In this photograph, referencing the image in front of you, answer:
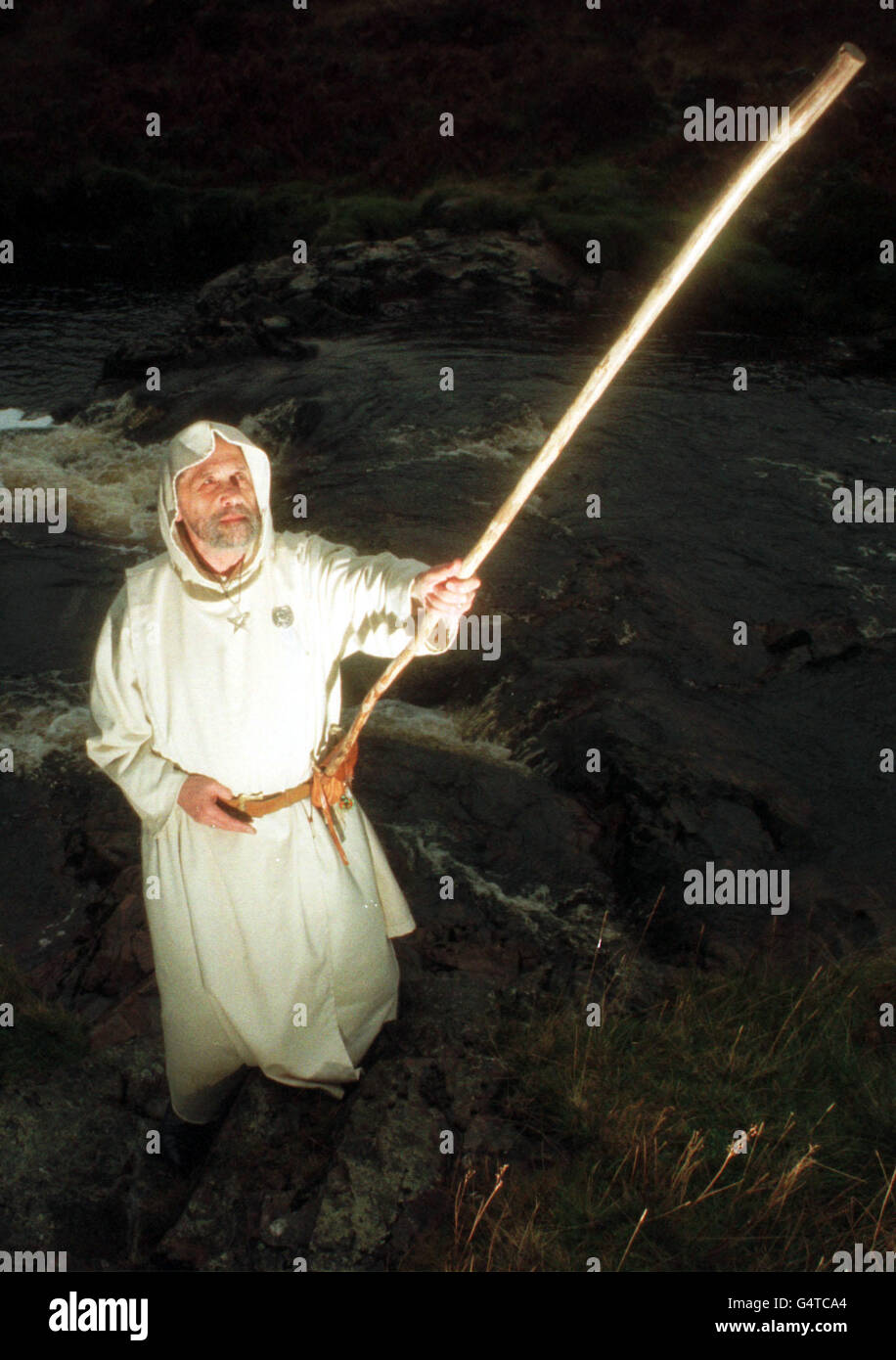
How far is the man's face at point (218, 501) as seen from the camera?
3043 millimetres

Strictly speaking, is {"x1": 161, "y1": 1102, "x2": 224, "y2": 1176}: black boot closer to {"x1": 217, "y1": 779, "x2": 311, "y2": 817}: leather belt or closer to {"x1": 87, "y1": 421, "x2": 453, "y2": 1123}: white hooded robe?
{"x1": 87, "y1": 421, "x2": 453, "y2": 1123}: white hooded robe

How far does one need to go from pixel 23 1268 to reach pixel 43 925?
2.22 metres

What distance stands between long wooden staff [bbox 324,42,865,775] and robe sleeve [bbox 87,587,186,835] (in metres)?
0.84

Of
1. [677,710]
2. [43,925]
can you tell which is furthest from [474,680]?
[43,925]

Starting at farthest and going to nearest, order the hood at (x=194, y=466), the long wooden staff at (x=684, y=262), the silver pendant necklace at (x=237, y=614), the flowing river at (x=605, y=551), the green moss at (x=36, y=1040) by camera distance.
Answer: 1. the flowing river at (x=605, y=551)
2. the green moss at (x=36, y=1040)
3. the silver pendant necklace at (x=237, y=614)
4. the hood at (x=194, y=466)
5. the long wooden staff at (x=684, y=262)

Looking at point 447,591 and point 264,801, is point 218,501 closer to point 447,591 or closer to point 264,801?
point 447,591

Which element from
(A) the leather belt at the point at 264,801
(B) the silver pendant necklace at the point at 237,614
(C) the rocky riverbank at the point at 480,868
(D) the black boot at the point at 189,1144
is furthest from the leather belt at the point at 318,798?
(D) the black boot at the point at 189,1144

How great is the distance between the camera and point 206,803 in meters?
3.09

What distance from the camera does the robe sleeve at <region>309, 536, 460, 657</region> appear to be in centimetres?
304

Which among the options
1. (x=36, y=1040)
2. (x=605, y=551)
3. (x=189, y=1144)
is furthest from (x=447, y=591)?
(x=605, y=551)

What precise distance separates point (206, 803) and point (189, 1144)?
1456mm

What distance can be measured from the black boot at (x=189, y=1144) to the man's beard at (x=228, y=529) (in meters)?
2.08

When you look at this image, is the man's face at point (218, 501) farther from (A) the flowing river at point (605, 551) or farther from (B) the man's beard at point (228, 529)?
(A) the flowing river at point (605, 551)

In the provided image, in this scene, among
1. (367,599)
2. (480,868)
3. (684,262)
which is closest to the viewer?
(684,262)
